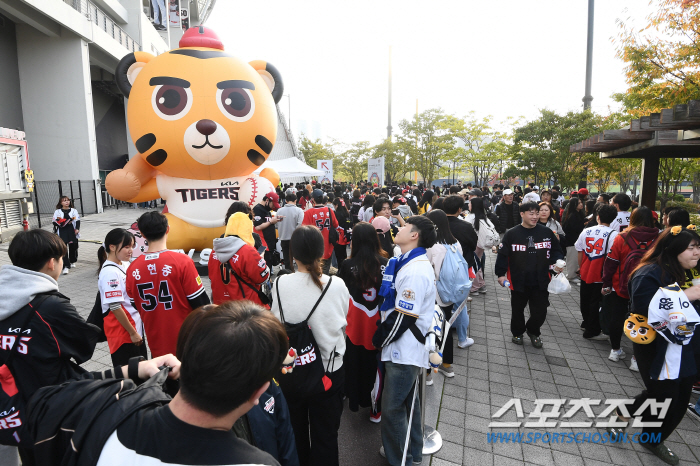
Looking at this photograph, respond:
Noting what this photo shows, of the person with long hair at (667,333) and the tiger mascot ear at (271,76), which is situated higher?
the tiger mascot ear at (271,76)

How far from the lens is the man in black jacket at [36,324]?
197 centimetres

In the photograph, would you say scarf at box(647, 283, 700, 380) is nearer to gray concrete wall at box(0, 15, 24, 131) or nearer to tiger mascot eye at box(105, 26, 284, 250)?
tiger mascot eye at box(105, 26, 284, 250)

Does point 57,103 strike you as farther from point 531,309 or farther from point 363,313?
point 531,309

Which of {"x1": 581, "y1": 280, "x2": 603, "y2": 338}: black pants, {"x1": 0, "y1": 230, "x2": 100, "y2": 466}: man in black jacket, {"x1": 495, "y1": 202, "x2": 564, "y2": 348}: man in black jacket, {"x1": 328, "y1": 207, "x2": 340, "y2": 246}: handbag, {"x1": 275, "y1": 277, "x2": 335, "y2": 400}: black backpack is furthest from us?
{"x1": 328, "y1": 207, "x2": 340, "y2": 246}: handbag

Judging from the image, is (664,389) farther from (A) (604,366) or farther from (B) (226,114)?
(B) (226,114)

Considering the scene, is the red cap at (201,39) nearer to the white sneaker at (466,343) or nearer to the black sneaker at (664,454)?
the white sneaker at (466,343)

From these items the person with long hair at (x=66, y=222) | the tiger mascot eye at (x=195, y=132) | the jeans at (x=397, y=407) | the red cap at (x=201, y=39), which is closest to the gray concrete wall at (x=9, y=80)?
the person with long hair at (x=66, y=222)

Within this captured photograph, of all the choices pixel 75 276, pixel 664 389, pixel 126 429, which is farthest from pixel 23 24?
pixel 664 389

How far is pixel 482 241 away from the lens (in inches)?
246

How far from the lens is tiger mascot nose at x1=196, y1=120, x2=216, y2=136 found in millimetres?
6391

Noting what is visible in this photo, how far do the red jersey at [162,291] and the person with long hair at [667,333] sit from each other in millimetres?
3552

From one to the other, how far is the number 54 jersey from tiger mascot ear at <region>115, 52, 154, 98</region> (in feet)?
26.5

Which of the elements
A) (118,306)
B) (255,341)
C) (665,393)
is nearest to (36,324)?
(118,306)

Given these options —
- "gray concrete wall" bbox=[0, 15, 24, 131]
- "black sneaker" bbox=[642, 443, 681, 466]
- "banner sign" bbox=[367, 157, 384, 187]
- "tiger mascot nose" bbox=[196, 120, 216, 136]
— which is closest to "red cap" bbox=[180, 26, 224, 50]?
"tiger mascot nose" bbox=[196, 120, 216, 136]
